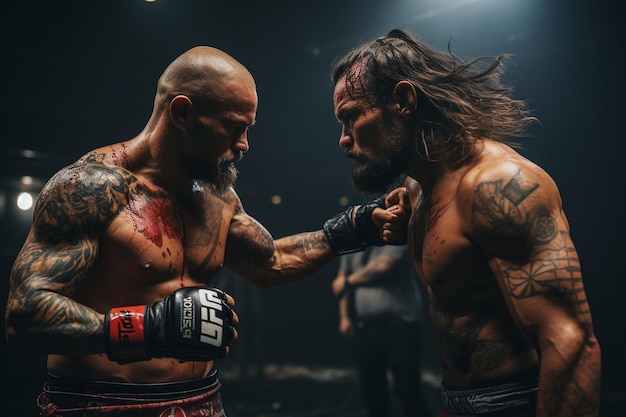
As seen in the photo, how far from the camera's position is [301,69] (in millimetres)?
4719

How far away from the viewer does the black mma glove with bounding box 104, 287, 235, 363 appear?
5.22 feet

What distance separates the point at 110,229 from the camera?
1.77 meters

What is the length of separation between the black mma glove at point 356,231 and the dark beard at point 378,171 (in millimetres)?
271

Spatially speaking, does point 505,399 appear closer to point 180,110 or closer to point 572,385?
point 572,385

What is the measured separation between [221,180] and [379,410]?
7.95 feet

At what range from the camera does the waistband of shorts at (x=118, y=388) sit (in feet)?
5.65

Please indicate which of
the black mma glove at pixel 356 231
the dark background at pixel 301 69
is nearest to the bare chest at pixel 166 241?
the black mma glove at pixel 356 231

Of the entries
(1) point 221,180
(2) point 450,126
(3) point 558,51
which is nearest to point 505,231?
(2) point 450,126

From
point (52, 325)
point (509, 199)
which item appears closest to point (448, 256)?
point (509, 199)

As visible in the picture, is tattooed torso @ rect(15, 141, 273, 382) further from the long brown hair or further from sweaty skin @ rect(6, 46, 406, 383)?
the long brown hair

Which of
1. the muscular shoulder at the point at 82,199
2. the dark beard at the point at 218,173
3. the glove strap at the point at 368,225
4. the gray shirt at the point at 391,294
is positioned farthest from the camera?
the gray shirt at the point at 391,294

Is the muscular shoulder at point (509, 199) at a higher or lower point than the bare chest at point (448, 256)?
higher

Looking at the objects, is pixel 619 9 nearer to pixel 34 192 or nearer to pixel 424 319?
pixel 424 319

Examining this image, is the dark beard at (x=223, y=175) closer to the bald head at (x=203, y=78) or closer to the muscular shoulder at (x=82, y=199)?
the bald head at (x=203, y=78)
